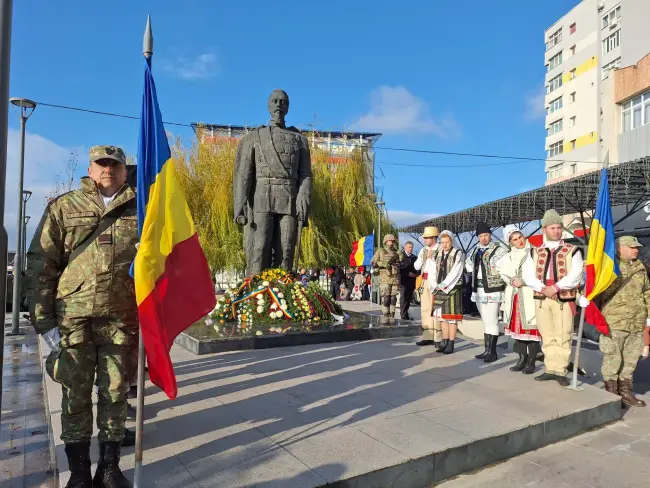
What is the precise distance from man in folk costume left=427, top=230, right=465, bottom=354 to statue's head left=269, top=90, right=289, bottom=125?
3312 mm

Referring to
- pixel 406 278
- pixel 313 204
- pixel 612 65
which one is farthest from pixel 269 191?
pixel 612 65

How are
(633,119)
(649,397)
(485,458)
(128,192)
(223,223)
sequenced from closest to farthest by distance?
1. (128,192)
2. (485,458)
3. (649,397)
4. (223,223)
5. (633,119)

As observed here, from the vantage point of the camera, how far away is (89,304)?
2.61 metres

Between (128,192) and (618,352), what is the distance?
496cm

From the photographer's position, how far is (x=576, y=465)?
3.41m

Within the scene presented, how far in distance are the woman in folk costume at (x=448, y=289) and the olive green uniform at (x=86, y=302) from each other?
4.27 meters

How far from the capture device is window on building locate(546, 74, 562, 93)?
151ft

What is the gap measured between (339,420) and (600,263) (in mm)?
3225

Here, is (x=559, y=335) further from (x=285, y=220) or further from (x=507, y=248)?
(x=285, y=220)

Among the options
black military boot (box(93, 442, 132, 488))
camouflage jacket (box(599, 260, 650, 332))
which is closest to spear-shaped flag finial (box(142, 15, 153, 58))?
black military boot (box(93, 442, 132, 488))

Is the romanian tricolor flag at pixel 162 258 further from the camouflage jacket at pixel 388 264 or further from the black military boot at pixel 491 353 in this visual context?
the camouflage jacket at pixel 388 264

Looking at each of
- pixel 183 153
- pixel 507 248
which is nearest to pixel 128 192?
pixel 507 248

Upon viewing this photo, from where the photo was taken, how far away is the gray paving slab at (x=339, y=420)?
2.79 meters

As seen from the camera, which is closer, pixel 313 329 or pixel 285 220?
pixel 313 329
